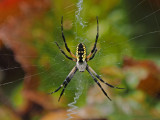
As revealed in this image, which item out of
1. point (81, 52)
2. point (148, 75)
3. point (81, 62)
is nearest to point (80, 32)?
point (81, 52)

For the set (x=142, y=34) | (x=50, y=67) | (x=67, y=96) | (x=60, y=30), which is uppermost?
(x=60, y=30)

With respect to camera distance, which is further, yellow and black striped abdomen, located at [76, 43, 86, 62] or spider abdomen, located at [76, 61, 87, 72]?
spider abdomen, located at [76, 61, 87, 72]

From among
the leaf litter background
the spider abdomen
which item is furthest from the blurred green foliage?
the spider abdomen

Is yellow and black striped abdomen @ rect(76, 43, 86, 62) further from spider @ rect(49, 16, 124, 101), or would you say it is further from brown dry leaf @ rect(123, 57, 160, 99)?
brown dry leaf @ rect(123, 57, 160, 99)

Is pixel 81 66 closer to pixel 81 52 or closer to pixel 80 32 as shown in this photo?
pixel 81 52

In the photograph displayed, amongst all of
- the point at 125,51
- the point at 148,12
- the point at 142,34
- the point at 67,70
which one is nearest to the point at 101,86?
the point at 67,70

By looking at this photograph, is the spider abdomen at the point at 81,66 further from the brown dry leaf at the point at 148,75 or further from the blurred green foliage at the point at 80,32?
the brown dry leaf at the point at 148,75

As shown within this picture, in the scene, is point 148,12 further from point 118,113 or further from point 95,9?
point 118,113

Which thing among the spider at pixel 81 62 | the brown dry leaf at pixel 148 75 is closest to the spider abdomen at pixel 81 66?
the spider at pixel 81 62
